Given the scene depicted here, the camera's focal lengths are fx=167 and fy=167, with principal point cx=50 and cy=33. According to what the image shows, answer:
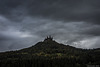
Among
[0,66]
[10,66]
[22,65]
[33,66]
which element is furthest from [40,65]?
[0,66]

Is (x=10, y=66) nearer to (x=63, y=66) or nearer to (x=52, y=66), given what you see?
(x=52, y=66)

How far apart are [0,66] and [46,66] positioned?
180 ft

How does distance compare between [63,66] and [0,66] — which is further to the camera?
[0,66]

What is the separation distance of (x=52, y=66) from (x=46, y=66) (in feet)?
22.3

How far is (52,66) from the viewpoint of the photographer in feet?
589

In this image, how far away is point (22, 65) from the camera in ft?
607

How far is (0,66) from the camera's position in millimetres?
191125

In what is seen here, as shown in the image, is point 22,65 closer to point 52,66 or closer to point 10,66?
point 10,66

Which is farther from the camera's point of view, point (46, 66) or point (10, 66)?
point (10, 66)

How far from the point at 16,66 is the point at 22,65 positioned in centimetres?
768

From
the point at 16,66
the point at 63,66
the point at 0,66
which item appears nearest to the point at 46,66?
the point at 63,66

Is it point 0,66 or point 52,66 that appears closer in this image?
point 52,66

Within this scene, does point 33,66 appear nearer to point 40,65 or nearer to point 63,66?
point 40,65

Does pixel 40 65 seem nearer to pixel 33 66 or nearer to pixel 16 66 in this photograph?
pixel 33 66
